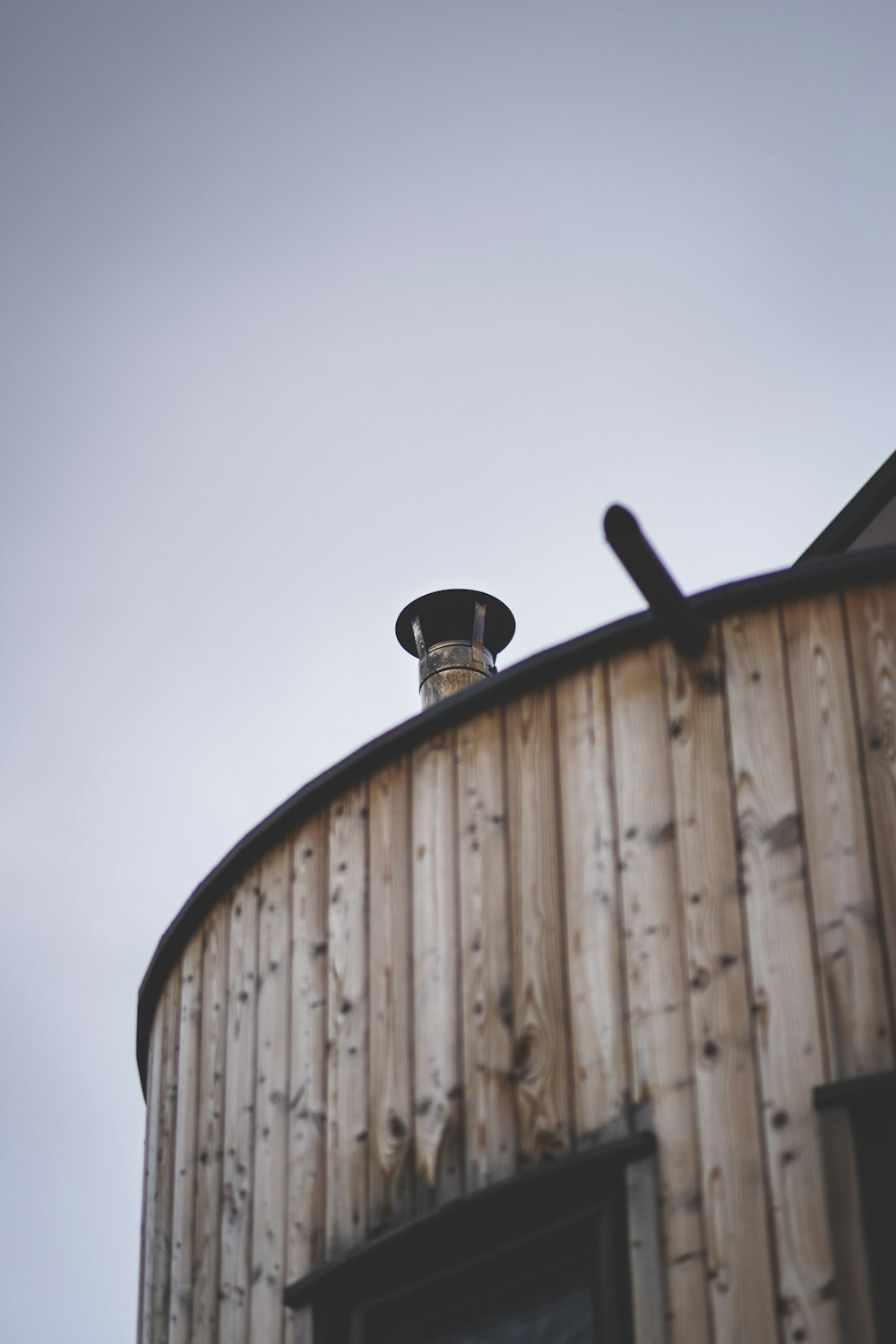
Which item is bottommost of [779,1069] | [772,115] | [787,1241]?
[787,1241]

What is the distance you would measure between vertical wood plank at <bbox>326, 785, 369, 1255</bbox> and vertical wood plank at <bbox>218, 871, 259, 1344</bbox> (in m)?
→ 0.44

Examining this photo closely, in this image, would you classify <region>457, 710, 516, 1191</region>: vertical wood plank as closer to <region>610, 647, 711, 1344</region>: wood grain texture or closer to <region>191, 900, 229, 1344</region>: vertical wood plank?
<region>610, 647, 711, 1344</region>: wood grain texture

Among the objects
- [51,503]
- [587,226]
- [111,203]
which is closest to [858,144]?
→ [587,226]

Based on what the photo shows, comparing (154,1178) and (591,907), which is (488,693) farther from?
(154,1178)

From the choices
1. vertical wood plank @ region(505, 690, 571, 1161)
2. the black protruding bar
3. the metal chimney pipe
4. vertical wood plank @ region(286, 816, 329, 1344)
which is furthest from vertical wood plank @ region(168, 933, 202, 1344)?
the metal chimney pipe

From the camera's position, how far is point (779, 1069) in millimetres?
3922

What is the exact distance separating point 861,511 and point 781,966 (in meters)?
4.78

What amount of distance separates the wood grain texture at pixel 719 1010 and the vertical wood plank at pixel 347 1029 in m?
1.11

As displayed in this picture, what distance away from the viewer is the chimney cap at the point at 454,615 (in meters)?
9.66

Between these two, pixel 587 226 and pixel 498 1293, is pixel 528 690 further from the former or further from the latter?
pixel 587 226

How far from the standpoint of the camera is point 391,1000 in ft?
15.7

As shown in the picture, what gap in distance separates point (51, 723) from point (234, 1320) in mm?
33594

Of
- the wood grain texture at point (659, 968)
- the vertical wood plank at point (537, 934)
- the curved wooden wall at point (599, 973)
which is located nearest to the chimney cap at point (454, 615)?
the curved wooden wall at point (599, 973)

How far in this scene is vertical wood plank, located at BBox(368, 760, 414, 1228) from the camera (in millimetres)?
4551
